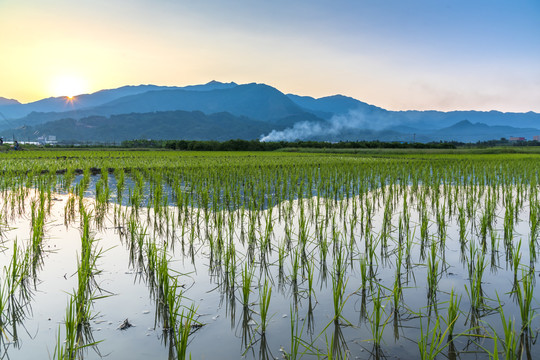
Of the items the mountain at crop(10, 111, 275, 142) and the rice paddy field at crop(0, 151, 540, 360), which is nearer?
the rice paddy field at crop(0, 151, 540, 360)

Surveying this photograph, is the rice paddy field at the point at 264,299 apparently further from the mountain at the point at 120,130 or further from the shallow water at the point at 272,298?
the mountain at the point at 120,130

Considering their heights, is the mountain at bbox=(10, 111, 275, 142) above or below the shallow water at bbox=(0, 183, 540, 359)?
above

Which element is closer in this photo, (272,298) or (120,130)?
(272,298)

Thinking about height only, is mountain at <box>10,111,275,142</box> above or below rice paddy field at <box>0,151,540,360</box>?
above

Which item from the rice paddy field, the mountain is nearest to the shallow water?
the rice paddy field

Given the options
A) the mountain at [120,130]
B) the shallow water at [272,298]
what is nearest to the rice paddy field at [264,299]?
the shallow water at [272,298]

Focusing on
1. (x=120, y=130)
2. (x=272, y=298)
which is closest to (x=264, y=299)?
(x=272, y=298)

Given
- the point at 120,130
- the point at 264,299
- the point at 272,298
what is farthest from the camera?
the point at 120,130

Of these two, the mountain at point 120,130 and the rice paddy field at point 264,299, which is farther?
the mountain at point 120,130

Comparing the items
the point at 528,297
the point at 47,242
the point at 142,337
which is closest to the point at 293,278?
the point at 142,337

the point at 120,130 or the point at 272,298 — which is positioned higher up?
the point at 120,130

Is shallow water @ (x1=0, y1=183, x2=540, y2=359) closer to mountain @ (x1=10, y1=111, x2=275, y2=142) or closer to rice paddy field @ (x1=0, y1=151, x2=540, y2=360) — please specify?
rice paddy field @ (x1=0, y1=151, x2=540, y2=360)

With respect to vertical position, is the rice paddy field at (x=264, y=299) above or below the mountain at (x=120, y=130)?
below

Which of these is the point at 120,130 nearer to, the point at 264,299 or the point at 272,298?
the point at 272,298
